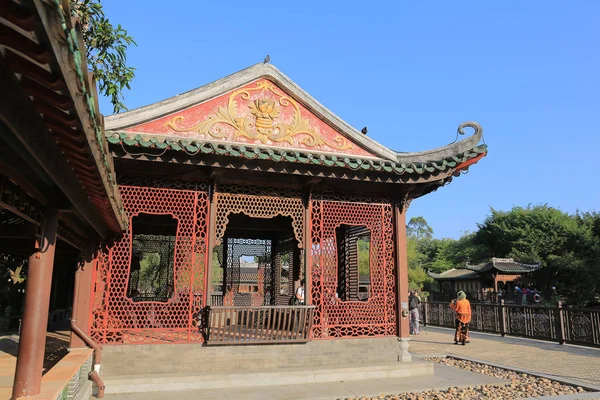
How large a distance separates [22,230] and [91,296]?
2.68 m

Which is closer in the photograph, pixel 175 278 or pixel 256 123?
pixel 175 278

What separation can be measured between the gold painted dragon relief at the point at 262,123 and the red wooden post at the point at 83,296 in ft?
7.93

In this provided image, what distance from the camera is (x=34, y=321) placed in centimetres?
368

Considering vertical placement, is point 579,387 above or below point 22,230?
below

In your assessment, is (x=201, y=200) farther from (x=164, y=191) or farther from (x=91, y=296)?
(x=91, y=296)

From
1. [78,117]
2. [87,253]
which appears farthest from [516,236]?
[78,117]

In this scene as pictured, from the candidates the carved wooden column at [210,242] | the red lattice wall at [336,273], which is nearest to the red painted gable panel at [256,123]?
the carved wooden column at [210,242]

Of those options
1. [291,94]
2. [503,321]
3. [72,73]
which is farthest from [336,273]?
[503,321]

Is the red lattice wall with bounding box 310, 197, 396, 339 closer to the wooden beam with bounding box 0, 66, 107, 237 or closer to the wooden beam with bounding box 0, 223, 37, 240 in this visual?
the wooden beam with bounding box 0, 223, 37, 240

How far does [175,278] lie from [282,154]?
244 centimetres

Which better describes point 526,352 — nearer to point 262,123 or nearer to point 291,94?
point 291,94

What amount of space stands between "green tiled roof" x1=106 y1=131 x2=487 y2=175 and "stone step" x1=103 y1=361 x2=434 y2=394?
3162 millimetres

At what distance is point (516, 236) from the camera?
40.2 m

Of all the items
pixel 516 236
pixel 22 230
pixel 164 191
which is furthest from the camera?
pixel 516 236
